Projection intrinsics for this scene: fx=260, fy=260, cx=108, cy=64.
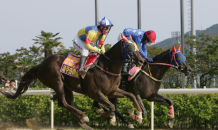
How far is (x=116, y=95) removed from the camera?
4.07m

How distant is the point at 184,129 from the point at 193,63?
933 cm

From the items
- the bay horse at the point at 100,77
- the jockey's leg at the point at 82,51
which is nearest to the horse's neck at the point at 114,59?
the bay horse at the point at 100,77

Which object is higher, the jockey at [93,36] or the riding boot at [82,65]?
the jockey at [93,36]

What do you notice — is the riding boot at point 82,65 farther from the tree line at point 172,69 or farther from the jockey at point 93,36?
the tree line at point 172,69

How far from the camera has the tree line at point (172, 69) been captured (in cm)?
1425

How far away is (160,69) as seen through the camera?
190 inches

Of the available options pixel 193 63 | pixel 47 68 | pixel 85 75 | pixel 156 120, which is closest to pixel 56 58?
pixel 47 68

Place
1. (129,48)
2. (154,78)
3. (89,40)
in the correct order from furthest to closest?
(154,78) → (89,40) → (129,48)

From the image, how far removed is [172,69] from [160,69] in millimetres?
11825

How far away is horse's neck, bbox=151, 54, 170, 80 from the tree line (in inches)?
299

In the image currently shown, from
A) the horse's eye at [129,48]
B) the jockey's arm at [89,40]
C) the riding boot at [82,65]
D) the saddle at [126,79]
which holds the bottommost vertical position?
the saddle at [126,79]

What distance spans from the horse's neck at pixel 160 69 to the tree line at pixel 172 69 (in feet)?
24.9

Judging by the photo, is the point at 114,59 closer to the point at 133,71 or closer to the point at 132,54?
the point at 132,54

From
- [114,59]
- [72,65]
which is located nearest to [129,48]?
[114,59]
